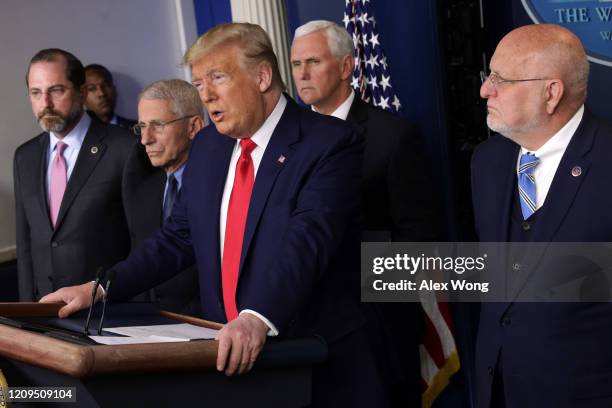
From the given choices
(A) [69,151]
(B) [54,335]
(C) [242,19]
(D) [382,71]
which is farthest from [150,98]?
(B) [54,335]

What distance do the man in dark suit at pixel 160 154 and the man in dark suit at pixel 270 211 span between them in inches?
42.7

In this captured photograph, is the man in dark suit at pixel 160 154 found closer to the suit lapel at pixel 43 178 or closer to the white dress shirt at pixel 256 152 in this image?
the suit lapel at pixel 43 178

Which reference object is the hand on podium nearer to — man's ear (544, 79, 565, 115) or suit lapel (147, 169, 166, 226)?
man's ear (544, 79, 565, 115)

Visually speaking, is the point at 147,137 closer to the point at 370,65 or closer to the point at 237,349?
the point at 370,65

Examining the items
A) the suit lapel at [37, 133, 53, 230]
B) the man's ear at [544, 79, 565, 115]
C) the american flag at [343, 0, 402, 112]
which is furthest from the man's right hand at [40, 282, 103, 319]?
the american flag at [343, 0, 402, 112]

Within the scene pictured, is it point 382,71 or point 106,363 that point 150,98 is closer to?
point 382,71

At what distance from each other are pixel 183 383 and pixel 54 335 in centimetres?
34

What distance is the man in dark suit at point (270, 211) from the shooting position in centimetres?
281

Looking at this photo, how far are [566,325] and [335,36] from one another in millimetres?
2150

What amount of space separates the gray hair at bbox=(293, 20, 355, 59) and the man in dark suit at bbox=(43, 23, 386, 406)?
1630 mm

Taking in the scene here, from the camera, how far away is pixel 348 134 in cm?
294

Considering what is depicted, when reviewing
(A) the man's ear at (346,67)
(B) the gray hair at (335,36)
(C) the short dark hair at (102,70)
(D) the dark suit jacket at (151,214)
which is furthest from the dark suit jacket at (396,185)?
(C) the short dark hair at (102,70)

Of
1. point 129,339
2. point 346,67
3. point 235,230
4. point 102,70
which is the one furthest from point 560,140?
point 102,70

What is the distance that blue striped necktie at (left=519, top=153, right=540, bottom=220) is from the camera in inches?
123
